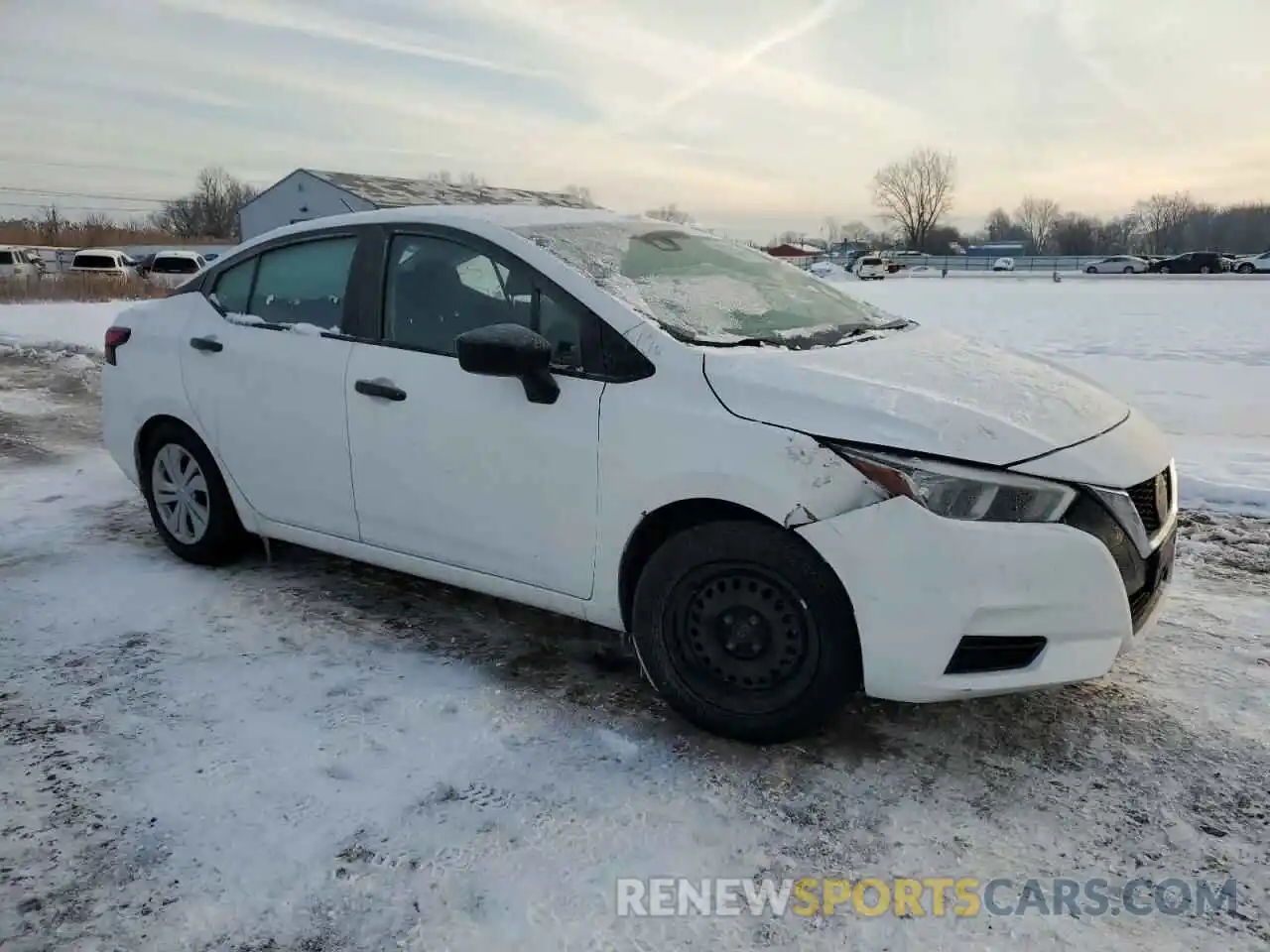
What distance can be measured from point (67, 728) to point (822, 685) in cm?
230

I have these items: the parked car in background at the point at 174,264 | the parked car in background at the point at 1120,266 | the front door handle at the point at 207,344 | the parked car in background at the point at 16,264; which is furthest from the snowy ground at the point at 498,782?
the parked car in background at the point at 1120,266

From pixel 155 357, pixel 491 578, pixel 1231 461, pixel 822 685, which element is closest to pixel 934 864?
pixel 822 685

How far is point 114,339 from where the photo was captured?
446 cm

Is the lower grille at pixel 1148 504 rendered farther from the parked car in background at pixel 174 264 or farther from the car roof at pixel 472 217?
the parked car in background at pixel 174 264

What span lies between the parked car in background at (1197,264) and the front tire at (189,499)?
57.6m

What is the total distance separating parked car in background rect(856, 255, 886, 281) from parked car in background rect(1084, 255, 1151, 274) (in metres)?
12.4

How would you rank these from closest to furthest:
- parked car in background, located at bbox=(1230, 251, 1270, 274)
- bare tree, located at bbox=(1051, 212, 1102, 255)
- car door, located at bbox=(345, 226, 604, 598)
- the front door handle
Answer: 1. car door, located at bbox=(345, 226, 604, 598)
2. the front door handle
3. parked car in background, located at bbox=(1230, 251, 1270, 274)
4. bare tree, located at bbox=(1051, 212, 1102, 255)

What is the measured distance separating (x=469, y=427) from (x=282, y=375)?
105 centimetres

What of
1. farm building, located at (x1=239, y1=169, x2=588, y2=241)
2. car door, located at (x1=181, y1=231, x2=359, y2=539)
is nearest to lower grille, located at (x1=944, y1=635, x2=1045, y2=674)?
car door, located at (x1=181, y1=231, x2=359, y2=539)

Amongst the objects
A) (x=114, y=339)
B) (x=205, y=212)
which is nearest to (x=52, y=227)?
(x=205, y=212)

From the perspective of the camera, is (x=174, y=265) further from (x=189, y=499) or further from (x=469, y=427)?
(x=469, y=427)

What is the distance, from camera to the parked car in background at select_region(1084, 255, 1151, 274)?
181ft

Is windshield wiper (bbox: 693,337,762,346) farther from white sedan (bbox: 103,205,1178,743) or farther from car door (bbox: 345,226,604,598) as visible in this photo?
car door (bbox: 345,226,604,598)

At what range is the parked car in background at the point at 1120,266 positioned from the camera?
2174 inches
